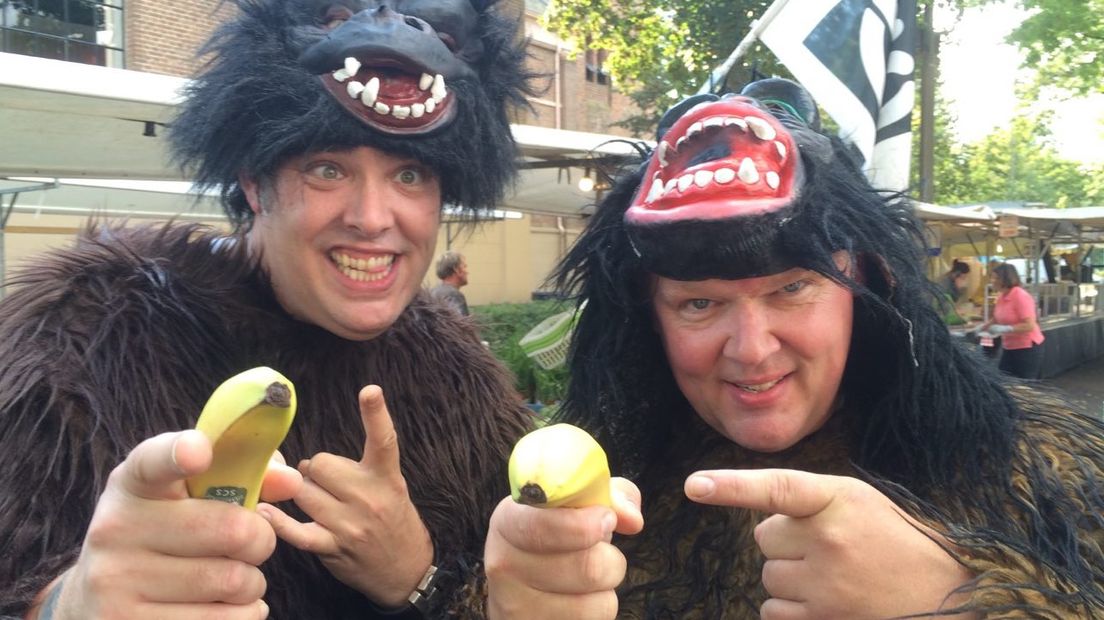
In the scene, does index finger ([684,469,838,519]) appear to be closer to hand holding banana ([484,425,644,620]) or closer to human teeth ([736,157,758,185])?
hand holding banana ([484,425,644,620])

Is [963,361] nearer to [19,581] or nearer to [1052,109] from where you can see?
[19,581]

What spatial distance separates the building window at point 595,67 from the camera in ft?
68.6

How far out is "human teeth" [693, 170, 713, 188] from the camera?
131cm

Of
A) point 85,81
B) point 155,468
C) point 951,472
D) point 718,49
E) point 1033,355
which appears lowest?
point 1033,355

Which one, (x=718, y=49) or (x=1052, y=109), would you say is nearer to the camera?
(x=718, y=49)

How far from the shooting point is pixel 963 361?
1.40 metres

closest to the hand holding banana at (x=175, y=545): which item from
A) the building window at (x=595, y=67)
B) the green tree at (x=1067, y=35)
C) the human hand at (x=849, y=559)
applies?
the human hand at (x=849, y=559)

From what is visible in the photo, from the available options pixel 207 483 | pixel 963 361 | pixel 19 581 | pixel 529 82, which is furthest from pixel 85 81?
pixel 963 361

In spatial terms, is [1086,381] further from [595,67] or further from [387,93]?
[595,67]

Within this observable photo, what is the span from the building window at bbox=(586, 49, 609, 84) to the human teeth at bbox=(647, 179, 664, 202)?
20.3 m

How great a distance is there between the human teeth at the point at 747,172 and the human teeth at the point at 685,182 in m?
0.07

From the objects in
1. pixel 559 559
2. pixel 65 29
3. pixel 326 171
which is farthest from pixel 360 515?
pixel 65 29

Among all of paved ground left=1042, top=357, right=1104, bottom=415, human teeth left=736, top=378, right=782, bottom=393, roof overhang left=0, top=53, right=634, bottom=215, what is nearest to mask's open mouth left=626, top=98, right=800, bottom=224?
human teeth left=736, top=378, right=782, bottom=393

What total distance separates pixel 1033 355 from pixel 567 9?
28.9ft
